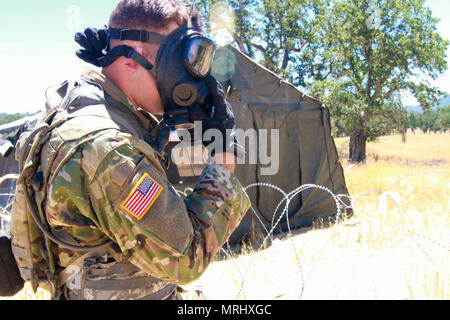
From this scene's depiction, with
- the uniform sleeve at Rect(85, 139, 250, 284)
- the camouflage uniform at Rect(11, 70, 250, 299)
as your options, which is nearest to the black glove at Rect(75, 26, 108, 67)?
the camouflage uniform at Rect(11, 70, 250, 299)

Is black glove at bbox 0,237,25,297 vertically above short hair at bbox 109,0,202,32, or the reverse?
short hair at bbox 109,0,202,32

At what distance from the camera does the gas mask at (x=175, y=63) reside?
50.9 inches

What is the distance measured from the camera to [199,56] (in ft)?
4.44

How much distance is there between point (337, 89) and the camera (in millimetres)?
14617

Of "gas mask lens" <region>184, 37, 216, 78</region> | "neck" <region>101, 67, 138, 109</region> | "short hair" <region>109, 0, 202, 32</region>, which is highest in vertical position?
"short hair" <region>109, 0, 202, 32</region>

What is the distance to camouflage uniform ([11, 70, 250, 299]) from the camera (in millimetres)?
1064

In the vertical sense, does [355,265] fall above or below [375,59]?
below

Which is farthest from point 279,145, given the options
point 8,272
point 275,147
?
point 8,272

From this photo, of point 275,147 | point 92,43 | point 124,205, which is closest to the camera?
point 124,205

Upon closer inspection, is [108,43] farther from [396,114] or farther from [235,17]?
[235,17]

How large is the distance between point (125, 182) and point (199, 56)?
0.56 metres
